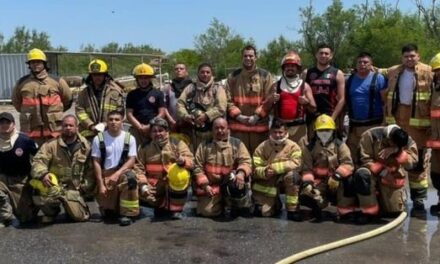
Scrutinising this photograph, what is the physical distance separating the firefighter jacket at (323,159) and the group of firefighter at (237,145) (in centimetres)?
1

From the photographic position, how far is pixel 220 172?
21.9 ft

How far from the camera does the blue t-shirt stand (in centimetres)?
693

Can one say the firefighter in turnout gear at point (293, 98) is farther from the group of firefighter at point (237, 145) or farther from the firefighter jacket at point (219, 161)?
the firefighter jacket at point (219, 161)

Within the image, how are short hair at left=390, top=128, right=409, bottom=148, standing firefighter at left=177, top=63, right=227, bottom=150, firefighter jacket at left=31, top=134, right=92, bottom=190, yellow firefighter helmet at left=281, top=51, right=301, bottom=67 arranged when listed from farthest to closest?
standing firefighter at left=177, top=63, right=227, bottom=150
yellow firefighter helmet at left=281, top=51, right=301, bottom=67
firefighter jacket at left=31, top=134, right=92, bottom=190
short hair at left=390, top=128, right=409, bottom=148

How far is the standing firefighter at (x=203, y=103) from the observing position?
711cm

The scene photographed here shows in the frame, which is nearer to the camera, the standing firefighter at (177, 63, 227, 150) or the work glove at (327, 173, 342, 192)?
the work glove at (327, 173, 342, 192)

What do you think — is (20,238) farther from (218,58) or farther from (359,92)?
(218,58)

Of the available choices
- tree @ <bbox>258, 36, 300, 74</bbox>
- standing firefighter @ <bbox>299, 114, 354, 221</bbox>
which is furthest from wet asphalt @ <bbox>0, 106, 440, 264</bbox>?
tree @ <bbox>258, 36, 300, 74</bbox>

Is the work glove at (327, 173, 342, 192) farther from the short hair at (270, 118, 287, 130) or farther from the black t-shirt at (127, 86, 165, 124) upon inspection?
the black t-shirt at (127, 86, 165, 124)

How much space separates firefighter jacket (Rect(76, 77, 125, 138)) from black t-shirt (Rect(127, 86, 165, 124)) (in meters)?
0.18

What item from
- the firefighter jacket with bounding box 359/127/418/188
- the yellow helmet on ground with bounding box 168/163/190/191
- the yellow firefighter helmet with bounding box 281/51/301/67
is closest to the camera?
the firefighter jacket with bounding box 359/127/418/188

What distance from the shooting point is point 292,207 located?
6.44 metres

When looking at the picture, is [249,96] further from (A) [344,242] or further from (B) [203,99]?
(A) [344,242]

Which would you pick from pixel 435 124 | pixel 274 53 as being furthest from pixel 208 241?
pixel 274 53
